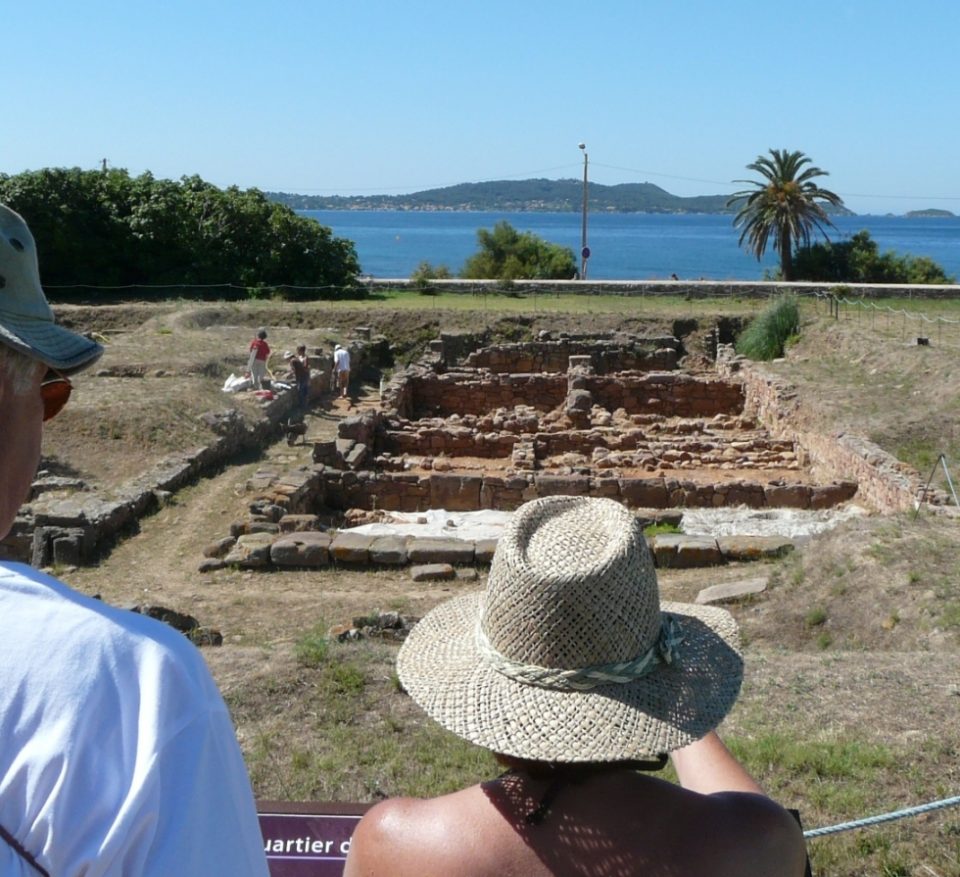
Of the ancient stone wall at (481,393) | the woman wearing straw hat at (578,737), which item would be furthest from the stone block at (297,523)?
the ancient stone wall at (481,393)

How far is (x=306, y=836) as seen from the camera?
3.64m

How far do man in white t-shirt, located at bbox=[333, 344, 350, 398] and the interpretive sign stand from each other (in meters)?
20.7

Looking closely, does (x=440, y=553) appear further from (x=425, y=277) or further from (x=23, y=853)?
(x=425, y=277)

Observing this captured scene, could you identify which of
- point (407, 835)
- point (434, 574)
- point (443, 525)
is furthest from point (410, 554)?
point (407, 835)

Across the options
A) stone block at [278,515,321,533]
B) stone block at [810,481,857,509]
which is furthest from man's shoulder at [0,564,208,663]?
stone block at [810,481,857,509]

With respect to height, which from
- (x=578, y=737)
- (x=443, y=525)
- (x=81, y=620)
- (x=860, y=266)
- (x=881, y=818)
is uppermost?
(x=81, y=620)

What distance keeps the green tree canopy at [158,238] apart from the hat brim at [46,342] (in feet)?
123

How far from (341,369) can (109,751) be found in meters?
22.9

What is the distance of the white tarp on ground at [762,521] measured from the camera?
537 inches

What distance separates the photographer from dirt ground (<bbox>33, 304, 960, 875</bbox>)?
6.13m

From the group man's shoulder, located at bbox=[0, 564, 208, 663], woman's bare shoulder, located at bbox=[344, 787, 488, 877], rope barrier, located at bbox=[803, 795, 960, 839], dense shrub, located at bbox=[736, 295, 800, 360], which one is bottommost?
dense shrub, located at bbox=[736, 295, 800, 360]

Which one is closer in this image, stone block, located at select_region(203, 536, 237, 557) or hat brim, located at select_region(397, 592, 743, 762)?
hat brim, located at select_region(397, 592, 743, 762)

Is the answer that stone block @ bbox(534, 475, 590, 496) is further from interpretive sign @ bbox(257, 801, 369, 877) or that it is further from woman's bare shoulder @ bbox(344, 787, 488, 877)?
woman's bare shoulder @ bbox(344, 787, 488, 877)

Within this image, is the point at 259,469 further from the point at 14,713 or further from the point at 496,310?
the point at 496,310
